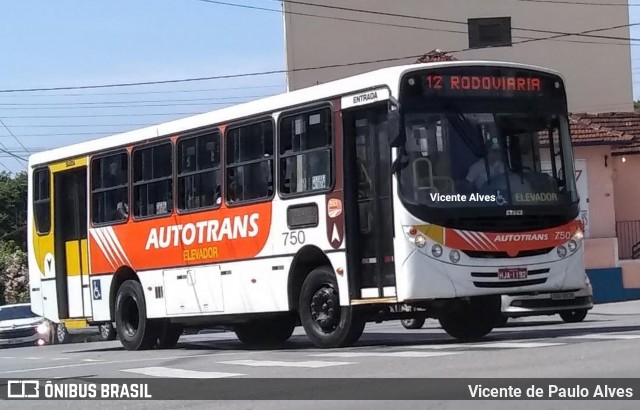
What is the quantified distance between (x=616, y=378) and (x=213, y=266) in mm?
8346

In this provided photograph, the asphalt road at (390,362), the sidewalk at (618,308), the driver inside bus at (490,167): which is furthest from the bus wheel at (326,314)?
the sidewalk at (618,308)

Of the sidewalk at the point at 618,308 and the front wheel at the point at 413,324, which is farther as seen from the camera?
the sidewalk at the point at 618,308

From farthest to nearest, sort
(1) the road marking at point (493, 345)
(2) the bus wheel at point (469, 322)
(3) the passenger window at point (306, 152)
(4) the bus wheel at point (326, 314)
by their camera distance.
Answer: (2) the bus wheel at point (469, 322), (3) the passenger window at point (306, 152), (4) the bus wheel at point (326, 314), (1) the road marking at point (493, 345)

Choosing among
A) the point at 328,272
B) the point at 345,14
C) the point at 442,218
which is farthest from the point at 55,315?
the point at 345,14

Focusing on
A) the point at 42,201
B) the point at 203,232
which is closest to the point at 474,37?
the point at 42,201

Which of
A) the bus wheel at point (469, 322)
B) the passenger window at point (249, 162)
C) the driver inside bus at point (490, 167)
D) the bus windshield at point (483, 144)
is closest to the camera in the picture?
the bus windshield at point (483, 144)

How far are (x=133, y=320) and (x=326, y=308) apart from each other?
18.3 ft

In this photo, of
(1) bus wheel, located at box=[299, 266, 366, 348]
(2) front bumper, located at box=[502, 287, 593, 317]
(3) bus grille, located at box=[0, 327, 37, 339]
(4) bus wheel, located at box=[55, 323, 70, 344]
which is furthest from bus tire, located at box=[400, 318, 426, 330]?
(3) bus grille, located at box=[0, 327, 37, 339]

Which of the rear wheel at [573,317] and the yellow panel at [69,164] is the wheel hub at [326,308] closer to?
the yellow panel at [69,164]

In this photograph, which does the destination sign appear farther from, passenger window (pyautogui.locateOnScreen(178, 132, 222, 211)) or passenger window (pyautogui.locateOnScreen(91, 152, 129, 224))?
passenger window (pyautogui.locateOnScreen(91, 152, 129, 224))

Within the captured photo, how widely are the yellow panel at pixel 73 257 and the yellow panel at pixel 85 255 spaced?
0.39 ft

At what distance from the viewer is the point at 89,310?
2083cm

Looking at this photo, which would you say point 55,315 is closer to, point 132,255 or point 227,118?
point 132,255

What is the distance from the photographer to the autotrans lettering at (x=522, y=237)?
1485 centimetres
